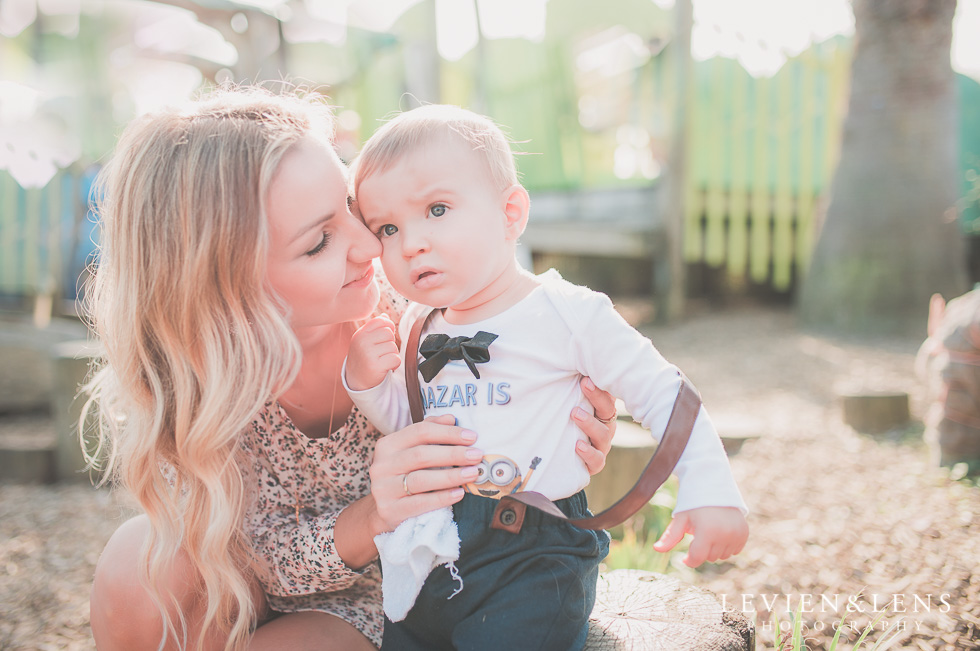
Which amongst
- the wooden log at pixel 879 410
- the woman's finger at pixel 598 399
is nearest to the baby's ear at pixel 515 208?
the woman's finger at pixel 598 399

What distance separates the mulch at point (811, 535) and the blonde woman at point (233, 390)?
0.37m

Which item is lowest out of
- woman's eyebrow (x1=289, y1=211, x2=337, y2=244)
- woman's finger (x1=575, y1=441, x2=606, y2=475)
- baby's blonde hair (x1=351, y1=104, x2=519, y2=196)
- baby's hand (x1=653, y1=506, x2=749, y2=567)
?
baby's hand (x1=653, y1=506, x2=749, y2=567)

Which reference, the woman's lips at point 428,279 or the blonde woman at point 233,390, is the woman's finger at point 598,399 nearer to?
the blonde woman at point 233,390

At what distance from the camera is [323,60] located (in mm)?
6988

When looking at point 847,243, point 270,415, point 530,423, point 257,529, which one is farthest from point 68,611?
point 847,243

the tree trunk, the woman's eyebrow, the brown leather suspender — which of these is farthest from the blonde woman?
the tree trunk

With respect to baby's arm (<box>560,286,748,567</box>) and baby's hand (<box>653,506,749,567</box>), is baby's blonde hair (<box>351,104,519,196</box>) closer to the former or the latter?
baby's arm (<box>560,286,748,567</box>)

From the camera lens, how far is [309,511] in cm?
165

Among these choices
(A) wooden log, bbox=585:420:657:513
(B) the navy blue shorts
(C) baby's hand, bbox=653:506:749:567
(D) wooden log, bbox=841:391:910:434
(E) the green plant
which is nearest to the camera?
(C) baby's hand, bbox=653:506:749:567

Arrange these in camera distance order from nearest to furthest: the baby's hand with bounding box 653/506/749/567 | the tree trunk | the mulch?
the baby's hand with bounding box 653/506/749/567
the mulch
the tree trunk

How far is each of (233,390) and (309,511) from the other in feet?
1.41

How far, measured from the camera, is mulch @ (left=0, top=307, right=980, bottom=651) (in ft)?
6.31

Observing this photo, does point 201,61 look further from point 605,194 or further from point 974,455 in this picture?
point 974,455

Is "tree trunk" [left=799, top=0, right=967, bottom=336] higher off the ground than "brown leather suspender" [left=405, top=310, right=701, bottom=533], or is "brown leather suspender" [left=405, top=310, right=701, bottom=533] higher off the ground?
"tree trunk" [left=799, top=0, right=967, bottom=336]
